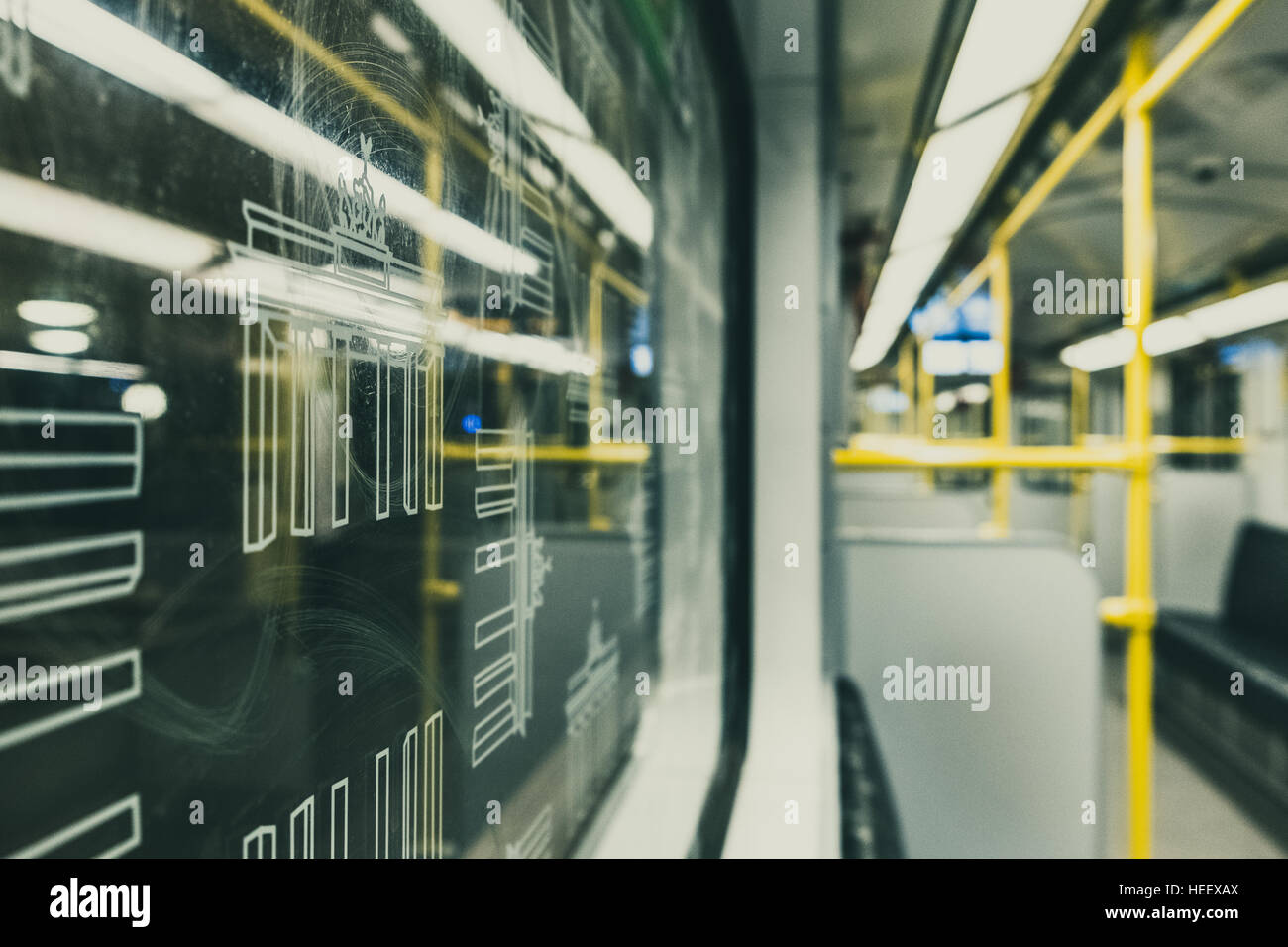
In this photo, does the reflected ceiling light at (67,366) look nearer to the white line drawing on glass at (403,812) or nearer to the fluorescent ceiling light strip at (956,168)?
the white line drawing on glass at (403,812)

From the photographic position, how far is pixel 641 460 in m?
0.80

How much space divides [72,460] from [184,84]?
9cm

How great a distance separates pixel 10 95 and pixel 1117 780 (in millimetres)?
3170

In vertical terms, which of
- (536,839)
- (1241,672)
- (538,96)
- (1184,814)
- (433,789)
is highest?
(538,96)

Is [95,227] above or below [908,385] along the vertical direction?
below

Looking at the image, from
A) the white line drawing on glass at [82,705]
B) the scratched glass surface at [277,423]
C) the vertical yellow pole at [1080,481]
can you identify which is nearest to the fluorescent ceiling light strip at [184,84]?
the scratched glass surface at [277,423]

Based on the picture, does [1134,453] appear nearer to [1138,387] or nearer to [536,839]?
[1138,387]

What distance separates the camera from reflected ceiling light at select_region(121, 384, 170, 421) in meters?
0.16

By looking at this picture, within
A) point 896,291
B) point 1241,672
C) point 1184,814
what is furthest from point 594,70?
point 1241,672

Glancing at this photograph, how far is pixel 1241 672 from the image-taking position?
2.63 m

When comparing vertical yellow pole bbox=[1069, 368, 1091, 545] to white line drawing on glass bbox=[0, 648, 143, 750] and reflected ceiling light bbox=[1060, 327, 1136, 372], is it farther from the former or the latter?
white line drawing on glass bbox=[0, 648, 143, 750]

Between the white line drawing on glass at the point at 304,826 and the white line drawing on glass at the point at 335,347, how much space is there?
8cm

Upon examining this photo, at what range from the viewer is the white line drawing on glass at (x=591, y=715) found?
56cm
